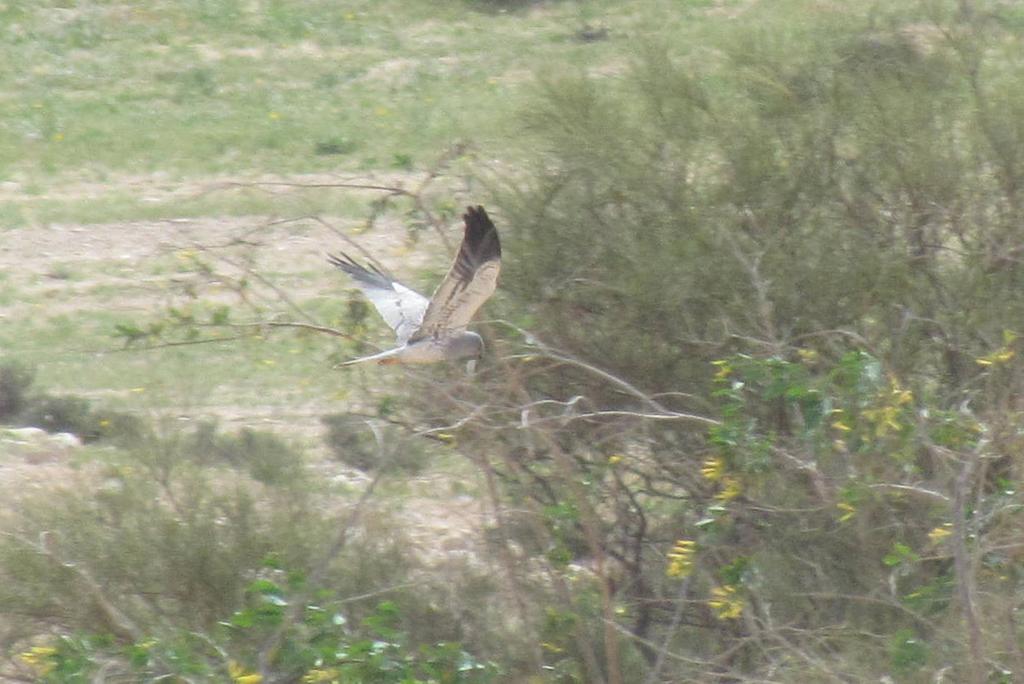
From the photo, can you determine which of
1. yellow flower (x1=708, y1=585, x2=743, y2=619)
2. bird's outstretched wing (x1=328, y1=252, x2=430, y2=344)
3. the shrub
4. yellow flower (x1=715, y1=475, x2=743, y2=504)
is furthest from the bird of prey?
the shrub

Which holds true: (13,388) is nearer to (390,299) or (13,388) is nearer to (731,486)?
(390,299)

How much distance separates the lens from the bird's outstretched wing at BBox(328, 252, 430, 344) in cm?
507

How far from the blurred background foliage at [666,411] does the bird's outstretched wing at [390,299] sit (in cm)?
24

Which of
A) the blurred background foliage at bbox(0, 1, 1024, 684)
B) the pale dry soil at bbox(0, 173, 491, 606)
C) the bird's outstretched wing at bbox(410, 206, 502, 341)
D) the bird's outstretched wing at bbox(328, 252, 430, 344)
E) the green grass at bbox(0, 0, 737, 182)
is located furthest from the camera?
the green grass at bbox(0, 0, 737, 182)

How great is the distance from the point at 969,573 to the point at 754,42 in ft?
11.4

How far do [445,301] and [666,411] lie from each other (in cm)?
82

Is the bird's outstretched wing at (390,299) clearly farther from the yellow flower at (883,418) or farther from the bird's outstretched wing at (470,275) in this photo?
the yellow flower at (883,418)

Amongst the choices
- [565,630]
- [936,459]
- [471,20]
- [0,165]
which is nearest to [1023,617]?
[936,459]

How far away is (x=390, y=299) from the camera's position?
208 inches

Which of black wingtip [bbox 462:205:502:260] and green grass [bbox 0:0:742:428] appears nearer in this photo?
black wingtip [bbox 462:205:502:260]

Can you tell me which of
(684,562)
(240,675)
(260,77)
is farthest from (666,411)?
(260,77)

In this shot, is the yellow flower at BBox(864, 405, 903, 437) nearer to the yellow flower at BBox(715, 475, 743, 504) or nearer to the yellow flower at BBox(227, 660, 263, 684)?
the yellow flower at BBox(715, 475, 743, 504)

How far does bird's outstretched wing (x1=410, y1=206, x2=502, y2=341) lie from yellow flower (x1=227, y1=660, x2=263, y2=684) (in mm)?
1117

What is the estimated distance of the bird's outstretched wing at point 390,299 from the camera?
507 cm
